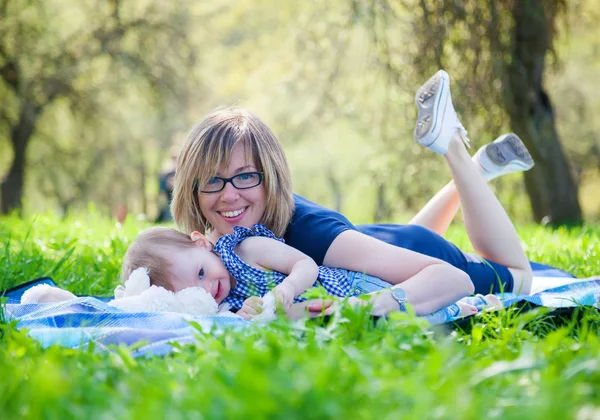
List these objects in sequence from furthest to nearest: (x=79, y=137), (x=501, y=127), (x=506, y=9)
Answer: (x=79, y=137) → (x=501, y=127) → (x=506, y=9)

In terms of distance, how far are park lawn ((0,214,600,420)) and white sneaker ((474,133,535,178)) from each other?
75.0 inches

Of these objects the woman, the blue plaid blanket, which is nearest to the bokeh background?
the woman

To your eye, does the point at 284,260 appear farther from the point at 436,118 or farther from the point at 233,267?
the point at 436,118

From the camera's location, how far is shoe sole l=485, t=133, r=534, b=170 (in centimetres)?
→ 445

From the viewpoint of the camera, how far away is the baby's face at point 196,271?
3127 mm

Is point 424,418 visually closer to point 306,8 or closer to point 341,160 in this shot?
point 306,8

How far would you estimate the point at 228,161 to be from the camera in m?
3.36

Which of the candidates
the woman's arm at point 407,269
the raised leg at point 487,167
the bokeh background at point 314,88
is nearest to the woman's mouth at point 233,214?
the woman's arm at point 407,269

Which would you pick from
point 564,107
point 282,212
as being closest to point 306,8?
point 564,107

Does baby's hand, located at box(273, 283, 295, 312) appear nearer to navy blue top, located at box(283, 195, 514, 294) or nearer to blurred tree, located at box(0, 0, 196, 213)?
navy blue top, located at box(283, 195, 514, 294)

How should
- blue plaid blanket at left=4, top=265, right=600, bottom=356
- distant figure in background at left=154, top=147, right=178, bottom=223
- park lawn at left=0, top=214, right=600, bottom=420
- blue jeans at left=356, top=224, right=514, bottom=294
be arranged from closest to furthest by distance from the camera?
park lawn at left=0, top=214, right=600, bottom=420 < blue plaid blanket at left=4, top=265, right=600, bottom=356 < blue jeans at left=356, top=224, right=514, bottom=294 < distant figure in background at left=154, top=147, right=178, bottom=223

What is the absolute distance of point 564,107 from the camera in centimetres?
Result: 2111

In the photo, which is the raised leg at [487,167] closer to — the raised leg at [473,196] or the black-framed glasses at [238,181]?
the raised leg at [473,196]

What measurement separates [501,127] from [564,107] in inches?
530
